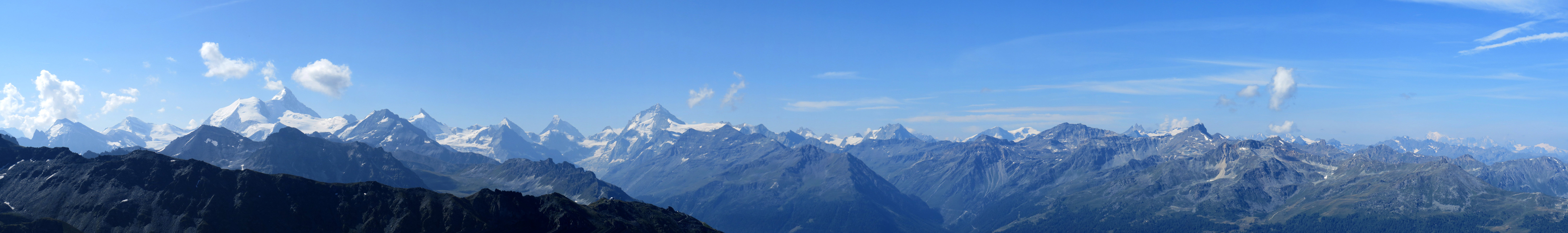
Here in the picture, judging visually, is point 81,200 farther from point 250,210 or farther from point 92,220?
point 250,210

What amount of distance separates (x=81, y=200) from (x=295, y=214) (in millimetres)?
56500

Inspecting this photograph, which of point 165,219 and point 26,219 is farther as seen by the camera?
point 165,219

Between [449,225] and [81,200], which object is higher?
[81,200]

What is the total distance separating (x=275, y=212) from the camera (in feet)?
651

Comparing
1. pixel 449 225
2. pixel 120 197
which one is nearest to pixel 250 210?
pixel 120 197

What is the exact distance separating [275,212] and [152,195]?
34123 mm

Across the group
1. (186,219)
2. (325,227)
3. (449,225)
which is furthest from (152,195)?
(449,225)

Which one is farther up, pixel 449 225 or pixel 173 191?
pixel 173 191

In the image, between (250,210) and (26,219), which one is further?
(250,210)

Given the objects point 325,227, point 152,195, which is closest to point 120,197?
point 152,195

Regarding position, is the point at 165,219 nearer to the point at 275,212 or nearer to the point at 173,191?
the point at 173,191

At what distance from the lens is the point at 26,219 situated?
17912 cm

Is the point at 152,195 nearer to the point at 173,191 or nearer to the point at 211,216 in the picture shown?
the point at 173,191

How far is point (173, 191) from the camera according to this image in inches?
7864
